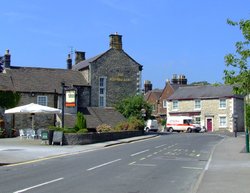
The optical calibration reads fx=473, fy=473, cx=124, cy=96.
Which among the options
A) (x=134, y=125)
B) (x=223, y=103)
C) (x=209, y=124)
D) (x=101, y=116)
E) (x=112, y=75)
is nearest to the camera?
(x=134, y=125)

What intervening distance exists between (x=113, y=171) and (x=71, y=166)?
98.8 inches

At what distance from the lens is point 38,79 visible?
181 feet

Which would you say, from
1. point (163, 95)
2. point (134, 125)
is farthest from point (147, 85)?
point (134, 125)

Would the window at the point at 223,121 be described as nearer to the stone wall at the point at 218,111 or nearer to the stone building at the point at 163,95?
the stone wall at the point at 218,111

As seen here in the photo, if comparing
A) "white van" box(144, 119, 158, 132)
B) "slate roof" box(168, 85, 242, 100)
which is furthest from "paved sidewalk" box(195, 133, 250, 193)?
"slate roof" box(168, 85, 242, 100)

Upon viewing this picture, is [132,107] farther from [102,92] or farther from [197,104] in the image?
[197,104]

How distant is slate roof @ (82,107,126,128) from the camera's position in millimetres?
53469

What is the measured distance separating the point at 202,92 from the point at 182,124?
9.69m

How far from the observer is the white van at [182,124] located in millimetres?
70438

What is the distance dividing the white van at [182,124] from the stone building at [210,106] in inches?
182

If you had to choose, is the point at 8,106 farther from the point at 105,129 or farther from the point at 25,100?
the point at 105,129

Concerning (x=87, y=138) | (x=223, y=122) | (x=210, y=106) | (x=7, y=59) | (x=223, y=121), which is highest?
(x=7, y=59)

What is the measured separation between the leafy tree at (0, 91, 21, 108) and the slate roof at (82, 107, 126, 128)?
8.24 meters

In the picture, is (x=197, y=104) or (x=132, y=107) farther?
(x=197, y=104)
